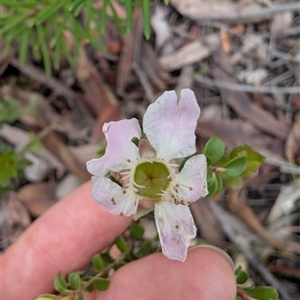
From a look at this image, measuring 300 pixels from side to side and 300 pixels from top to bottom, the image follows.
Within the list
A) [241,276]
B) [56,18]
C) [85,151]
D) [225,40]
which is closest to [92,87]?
[85,151]

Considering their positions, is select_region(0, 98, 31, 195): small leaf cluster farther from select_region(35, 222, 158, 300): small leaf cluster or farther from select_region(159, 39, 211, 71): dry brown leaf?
select_region(159, 39, 211, 71): dry brown leaf

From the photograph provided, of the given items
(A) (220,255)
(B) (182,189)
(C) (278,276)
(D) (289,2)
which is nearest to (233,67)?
(D) (289,2)

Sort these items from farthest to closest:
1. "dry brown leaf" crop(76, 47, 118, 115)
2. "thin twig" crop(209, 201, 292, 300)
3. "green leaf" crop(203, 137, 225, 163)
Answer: "dry brown leaf" crop(76, 47, 118, 115), "thin twig" crop(209, 201, 292, 300), "green leaf" crop(203, 137, 225, 163)

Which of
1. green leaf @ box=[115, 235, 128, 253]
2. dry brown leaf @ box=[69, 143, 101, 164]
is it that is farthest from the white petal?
dry brown leaf @ box=[69, 143, 101, 164]

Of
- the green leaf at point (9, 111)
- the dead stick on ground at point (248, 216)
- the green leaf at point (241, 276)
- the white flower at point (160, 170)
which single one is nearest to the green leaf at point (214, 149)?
the white flower at point (160, 170)

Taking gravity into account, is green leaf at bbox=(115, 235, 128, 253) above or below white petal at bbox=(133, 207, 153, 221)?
below

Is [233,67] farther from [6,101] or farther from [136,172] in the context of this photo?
[136,172]

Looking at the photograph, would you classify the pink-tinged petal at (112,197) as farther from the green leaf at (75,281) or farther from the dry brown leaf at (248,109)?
the dry brown leaf at (248,109)
